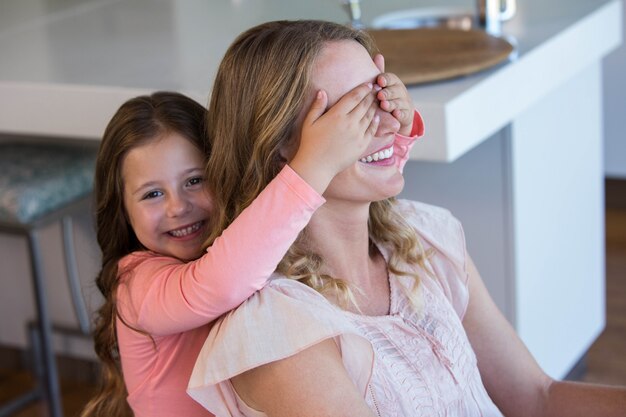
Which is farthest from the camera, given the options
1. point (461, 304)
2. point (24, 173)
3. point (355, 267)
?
point (24, 173)

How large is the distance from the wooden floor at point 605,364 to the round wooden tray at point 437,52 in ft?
3.22

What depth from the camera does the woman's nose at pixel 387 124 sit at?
1228 mm

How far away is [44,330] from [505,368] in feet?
4.26

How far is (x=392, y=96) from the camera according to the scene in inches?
48.2

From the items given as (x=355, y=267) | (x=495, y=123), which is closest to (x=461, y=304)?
(x=355, y=267)

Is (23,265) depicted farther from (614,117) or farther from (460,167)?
(614,117)

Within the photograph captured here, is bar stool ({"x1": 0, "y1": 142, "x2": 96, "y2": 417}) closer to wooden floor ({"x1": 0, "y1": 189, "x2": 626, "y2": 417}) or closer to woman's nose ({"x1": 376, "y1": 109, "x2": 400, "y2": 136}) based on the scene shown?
wooden floor ({"x1": 0, "y1": 189, "x2": 626, "y2": 417})

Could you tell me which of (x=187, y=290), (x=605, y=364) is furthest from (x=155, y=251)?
(x=605, y=364)

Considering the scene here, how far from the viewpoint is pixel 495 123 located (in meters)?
2.00

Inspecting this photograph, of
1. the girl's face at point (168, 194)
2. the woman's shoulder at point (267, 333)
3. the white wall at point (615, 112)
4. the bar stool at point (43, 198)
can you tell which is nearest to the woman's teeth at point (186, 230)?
the girl's face at point (168, 194)

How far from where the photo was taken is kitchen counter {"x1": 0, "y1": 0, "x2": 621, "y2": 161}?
1969 millimetres

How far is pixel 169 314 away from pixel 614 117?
2954 millimetres

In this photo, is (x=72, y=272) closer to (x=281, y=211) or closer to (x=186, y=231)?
(x=186, y=231)

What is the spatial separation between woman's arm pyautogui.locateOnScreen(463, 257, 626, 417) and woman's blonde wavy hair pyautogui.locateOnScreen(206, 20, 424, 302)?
0.27m
